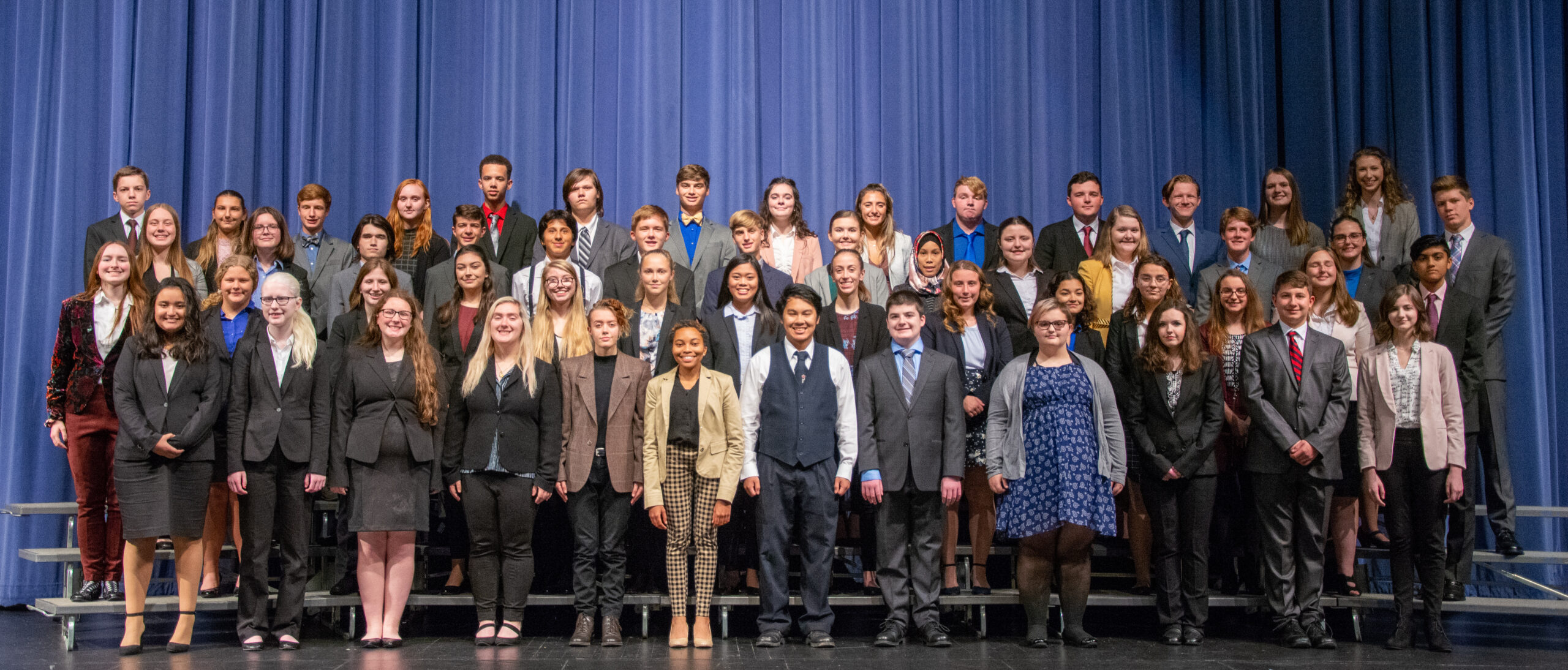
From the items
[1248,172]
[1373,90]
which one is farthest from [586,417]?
[1373,90]

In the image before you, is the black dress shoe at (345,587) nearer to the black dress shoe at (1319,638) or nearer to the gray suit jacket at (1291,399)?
the gray suit jacket at (1291,399)

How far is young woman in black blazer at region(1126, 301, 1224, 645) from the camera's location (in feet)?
14.9

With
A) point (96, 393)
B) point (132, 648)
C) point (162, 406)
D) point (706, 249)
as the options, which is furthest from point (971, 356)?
point (96, 393)

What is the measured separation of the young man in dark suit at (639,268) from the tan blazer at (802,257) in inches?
15.7

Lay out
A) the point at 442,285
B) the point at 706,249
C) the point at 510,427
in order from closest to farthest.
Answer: the point at 510,427, the point at 442,285, the point at 706,249

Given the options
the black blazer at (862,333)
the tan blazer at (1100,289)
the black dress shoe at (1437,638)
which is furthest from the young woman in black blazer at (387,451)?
the black dress shoe at (1437,638)

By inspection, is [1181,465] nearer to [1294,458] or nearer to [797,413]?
[1294,458]

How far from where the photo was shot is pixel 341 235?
6.48 metres

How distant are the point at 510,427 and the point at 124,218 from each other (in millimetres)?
2426

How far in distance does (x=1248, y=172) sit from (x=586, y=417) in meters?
4.44

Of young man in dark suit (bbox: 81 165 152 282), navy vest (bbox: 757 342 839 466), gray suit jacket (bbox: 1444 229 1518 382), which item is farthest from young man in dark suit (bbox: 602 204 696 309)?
gray suit jacket (bbox: 1444 229 1518 382)

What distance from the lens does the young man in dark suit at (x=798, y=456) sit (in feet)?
14.5

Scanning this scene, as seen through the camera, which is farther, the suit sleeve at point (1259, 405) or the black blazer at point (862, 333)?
the black blazer at point (862, 333)

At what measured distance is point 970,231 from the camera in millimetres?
5789
